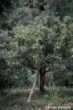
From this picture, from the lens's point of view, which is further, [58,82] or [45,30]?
[58,82]

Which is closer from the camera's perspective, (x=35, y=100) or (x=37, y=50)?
(x=35, y=100)

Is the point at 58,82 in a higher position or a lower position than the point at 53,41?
lower

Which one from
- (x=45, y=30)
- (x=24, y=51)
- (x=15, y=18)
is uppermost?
(x=45, y=30)

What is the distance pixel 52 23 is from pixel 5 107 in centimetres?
398

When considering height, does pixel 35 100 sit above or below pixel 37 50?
below

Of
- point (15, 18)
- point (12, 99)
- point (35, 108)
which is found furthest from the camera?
point (15, 18)

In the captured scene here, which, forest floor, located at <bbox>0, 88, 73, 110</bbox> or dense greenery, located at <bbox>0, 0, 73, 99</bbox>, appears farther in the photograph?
dense greenery, located at <bbox>0, 0, 73, 99</bbox>

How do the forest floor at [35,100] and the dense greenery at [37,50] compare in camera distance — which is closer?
the forest floor at [35,100]

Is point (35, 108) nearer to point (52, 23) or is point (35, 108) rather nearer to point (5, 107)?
point (5, 107)

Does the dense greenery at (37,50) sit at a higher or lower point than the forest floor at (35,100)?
higher

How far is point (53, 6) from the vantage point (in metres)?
22.3

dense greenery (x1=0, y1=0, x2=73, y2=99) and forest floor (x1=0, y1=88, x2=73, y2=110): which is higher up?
dense greenery (x1=0, y1=0, x2=73, y2=99)

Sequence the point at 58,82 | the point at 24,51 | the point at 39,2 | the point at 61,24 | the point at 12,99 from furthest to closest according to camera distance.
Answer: the point at 39,2 → the point at 58,82 → the point at 61,24 → the point at 24,51 → the point at 12,99

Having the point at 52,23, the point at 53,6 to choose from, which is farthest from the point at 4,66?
the point at 53,6
